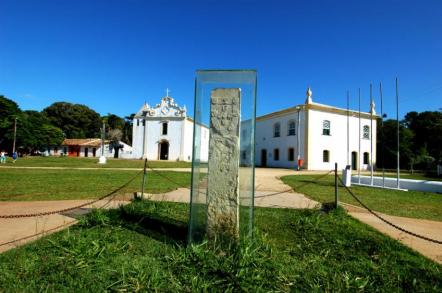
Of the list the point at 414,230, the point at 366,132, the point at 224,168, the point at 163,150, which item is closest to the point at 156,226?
the point at 224,168

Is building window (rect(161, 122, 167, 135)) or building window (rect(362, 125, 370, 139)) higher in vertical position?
building window (rect(161, 122, 167, 135))

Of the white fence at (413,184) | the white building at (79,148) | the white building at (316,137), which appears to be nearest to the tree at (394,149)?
the white building at (316,137)

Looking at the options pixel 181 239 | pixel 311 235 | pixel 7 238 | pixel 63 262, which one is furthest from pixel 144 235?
pixel 311 235

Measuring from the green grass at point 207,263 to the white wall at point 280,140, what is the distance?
2198 cm

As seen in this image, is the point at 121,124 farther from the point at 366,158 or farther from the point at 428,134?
the point at 428,134

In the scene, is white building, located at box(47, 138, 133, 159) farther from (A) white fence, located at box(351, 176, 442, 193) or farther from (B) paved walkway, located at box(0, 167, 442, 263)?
(B) paved walkway, located at box(0, 167, 442, 263)

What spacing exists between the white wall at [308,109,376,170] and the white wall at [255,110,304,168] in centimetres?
101

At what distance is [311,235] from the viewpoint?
402cm

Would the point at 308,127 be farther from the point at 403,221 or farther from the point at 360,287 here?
the point at 360,287

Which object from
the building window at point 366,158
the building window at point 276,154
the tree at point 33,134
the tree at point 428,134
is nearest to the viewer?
the building window at point 366,158

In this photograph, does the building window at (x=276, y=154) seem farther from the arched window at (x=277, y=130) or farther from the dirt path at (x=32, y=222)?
the dirt path at (x=32, y=222)

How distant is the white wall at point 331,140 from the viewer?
24.7 meters

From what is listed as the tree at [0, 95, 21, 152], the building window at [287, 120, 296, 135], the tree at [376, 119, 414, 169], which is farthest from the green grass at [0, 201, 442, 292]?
the tree at [0, 95, 21, 152]

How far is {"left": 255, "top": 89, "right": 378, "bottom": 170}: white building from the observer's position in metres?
24.7
